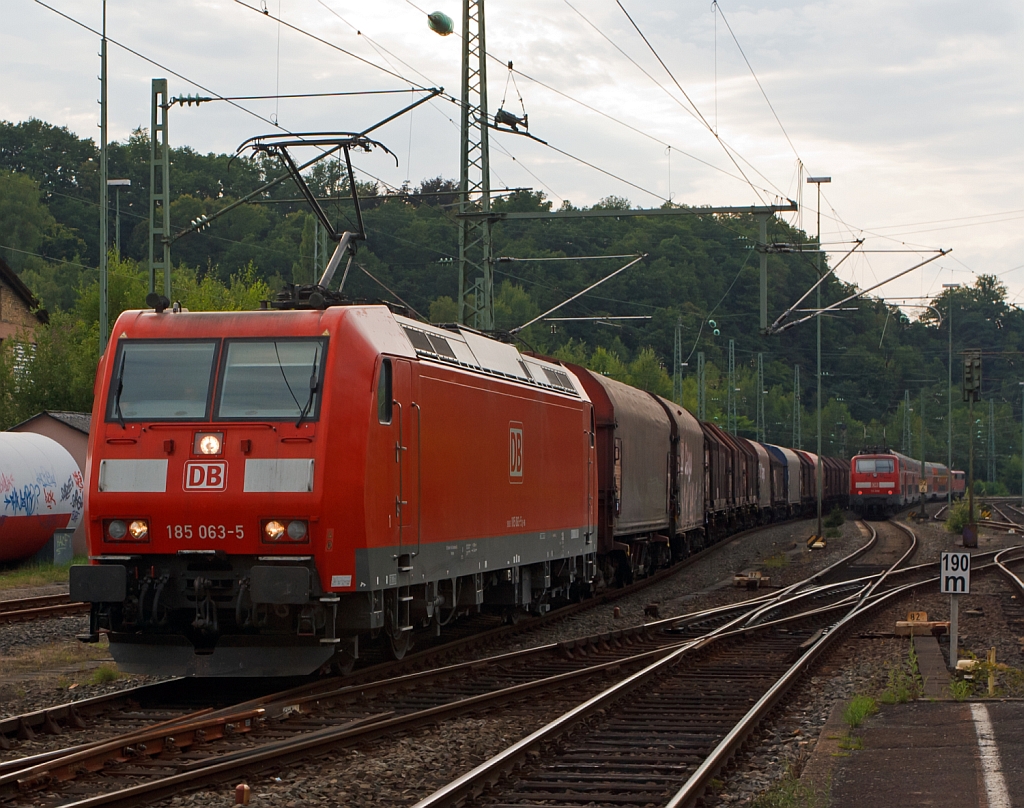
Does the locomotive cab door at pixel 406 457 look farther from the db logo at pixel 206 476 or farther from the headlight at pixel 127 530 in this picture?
the headlight at pixel 127 530

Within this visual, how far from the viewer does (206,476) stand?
36.7ft

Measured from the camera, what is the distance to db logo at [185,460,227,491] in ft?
36.6

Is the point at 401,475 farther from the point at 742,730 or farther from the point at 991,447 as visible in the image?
the point at 991,447

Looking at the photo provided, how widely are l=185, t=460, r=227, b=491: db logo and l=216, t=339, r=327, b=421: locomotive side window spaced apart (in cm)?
44

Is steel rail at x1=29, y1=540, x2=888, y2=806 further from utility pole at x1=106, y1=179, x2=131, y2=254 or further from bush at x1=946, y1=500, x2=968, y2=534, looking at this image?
bush at x1=946, y1=500, x2=968, y2=534

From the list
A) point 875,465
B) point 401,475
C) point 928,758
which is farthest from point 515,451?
point 875,465

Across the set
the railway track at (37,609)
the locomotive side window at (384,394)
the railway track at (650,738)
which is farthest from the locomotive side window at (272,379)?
the railway track at (37,609)

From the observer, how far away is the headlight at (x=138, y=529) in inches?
443

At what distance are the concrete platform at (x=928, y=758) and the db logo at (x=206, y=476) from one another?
530 centimetres

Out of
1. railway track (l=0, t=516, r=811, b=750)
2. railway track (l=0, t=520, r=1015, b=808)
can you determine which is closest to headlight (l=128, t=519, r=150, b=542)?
railway track (l=0, t=516, r=811, b=750)

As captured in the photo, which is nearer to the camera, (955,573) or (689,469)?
(955,573)

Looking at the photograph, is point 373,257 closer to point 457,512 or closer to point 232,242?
point 232,242

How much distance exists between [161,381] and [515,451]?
212 inches

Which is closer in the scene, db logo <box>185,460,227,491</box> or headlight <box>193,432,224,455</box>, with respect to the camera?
db logo <box>185,460,227,491</box>
